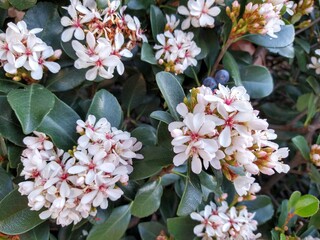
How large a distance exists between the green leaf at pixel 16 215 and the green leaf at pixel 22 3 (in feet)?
1.34

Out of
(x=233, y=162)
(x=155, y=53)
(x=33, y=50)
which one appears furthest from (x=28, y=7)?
(x=233, y=162)

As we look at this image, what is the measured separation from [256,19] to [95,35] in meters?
0.40

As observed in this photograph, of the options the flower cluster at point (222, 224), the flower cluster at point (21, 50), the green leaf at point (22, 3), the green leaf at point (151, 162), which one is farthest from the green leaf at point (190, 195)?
the green leaf at point (22, 3)

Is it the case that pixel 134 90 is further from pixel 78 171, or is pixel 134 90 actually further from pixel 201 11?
pixel 78 171

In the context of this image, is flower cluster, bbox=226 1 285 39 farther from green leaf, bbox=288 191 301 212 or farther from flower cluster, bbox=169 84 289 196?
green leaf, bbox=288 191 301 212

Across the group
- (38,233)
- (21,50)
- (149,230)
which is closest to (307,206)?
(149,230)

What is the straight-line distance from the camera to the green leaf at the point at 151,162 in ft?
2.87

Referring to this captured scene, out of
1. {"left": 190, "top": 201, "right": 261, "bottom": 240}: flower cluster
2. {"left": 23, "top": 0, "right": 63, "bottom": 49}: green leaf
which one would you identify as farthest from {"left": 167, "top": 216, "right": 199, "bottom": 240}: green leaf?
{"left": 23, "top": 0, "right": 63, "bottom": 49}: green leaf

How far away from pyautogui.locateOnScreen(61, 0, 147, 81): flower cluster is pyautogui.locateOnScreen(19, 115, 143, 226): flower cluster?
12 centimetres

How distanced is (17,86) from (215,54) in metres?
0.56

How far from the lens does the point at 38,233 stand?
96 centimetres

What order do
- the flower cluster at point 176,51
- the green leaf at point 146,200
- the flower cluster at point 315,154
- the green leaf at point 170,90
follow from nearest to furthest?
1. the green leaf at point 170,90
2. the green leaf at point 146,200
3. the flower cluster at point 176,51
4. the flower cluster at point 315,154

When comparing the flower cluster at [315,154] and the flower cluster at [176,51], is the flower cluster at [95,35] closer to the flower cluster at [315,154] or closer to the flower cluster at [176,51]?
the flower cluster at [176,51]

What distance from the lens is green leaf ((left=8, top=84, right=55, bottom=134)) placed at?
0.80m
